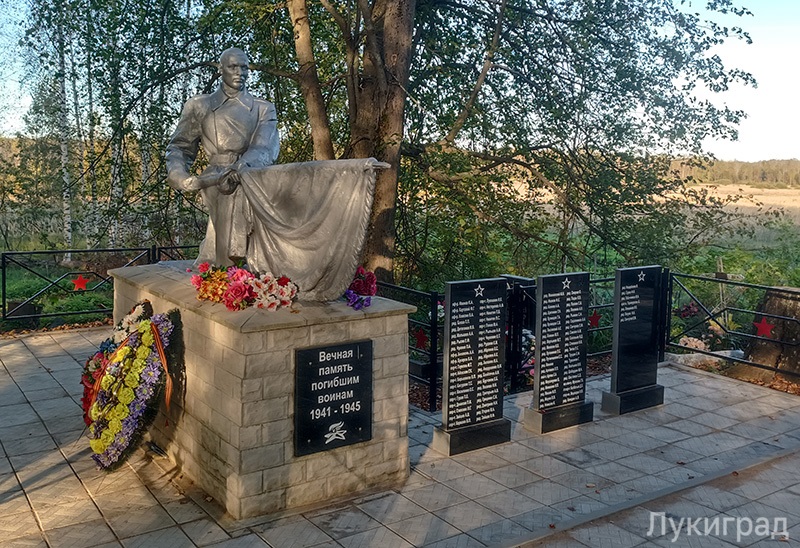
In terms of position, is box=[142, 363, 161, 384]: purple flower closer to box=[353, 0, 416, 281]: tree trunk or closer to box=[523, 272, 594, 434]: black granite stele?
box=[523, 272, 594, 434]: black granite stele

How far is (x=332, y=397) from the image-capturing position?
540 centimetres

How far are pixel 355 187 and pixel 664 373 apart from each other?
6.31m

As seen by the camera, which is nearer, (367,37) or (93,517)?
(93,517)

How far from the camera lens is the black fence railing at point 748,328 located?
30.1ft

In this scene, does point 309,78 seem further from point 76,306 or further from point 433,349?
point 76,306

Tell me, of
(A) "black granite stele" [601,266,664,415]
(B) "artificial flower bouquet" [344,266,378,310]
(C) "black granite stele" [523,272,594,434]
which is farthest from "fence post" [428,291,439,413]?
(A) "black granite stele" [601,266,664,415]

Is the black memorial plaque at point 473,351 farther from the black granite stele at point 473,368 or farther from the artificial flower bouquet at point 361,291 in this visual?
the artificial flower bouquet at point 361,291

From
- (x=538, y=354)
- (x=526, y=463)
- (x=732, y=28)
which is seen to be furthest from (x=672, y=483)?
(x=732, y=28)

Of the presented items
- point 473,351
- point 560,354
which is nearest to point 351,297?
point 473,351

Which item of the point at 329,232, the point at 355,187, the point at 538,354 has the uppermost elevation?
the point at 355,187

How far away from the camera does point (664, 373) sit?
9.66 meters

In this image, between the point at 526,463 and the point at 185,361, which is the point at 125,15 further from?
the point at 526,463

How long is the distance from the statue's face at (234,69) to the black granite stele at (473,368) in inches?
103

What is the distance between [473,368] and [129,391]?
307 centimetres
